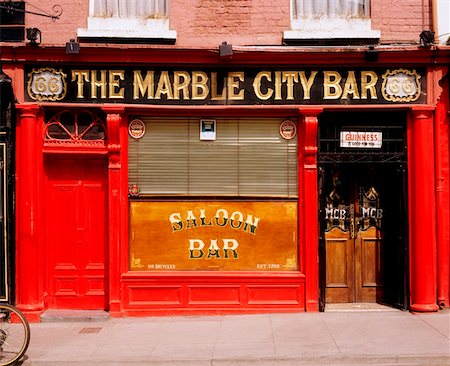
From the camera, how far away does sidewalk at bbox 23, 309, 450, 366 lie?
7391mm

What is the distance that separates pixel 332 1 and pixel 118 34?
Answer: 3743 millimetres

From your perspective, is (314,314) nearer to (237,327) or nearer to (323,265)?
(323,265)

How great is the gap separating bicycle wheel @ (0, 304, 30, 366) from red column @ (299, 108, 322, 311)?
4585 mm

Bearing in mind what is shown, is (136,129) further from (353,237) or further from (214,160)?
(353,237)

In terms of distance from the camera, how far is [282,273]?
9812mm

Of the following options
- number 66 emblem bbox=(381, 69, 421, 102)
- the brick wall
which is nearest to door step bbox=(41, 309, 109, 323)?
the brick wall

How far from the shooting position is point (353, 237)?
1015 centimetres

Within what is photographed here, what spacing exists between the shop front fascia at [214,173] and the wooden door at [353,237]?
564 mm

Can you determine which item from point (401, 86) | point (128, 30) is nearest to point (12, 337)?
point (128, 30)

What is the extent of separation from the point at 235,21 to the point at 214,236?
3.71m

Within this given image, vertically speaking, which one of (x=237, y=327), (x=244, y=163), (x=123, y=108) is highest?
(x=123, y=108)

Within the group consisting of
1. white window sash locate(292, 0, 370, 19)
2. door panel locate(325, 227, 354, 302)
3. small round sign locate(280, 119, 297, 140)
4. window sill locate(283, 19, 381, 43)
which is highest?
white window sash locate(292, 0, 370, 19)

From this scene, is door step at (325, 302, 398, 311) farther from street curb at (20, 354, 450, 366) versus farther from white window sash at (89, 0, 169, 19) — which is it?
white window sash at (89, 0, 169, 19)

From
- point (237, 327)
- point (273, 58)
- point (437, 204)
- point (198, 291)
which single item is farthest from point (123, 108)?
point (437, 204)
